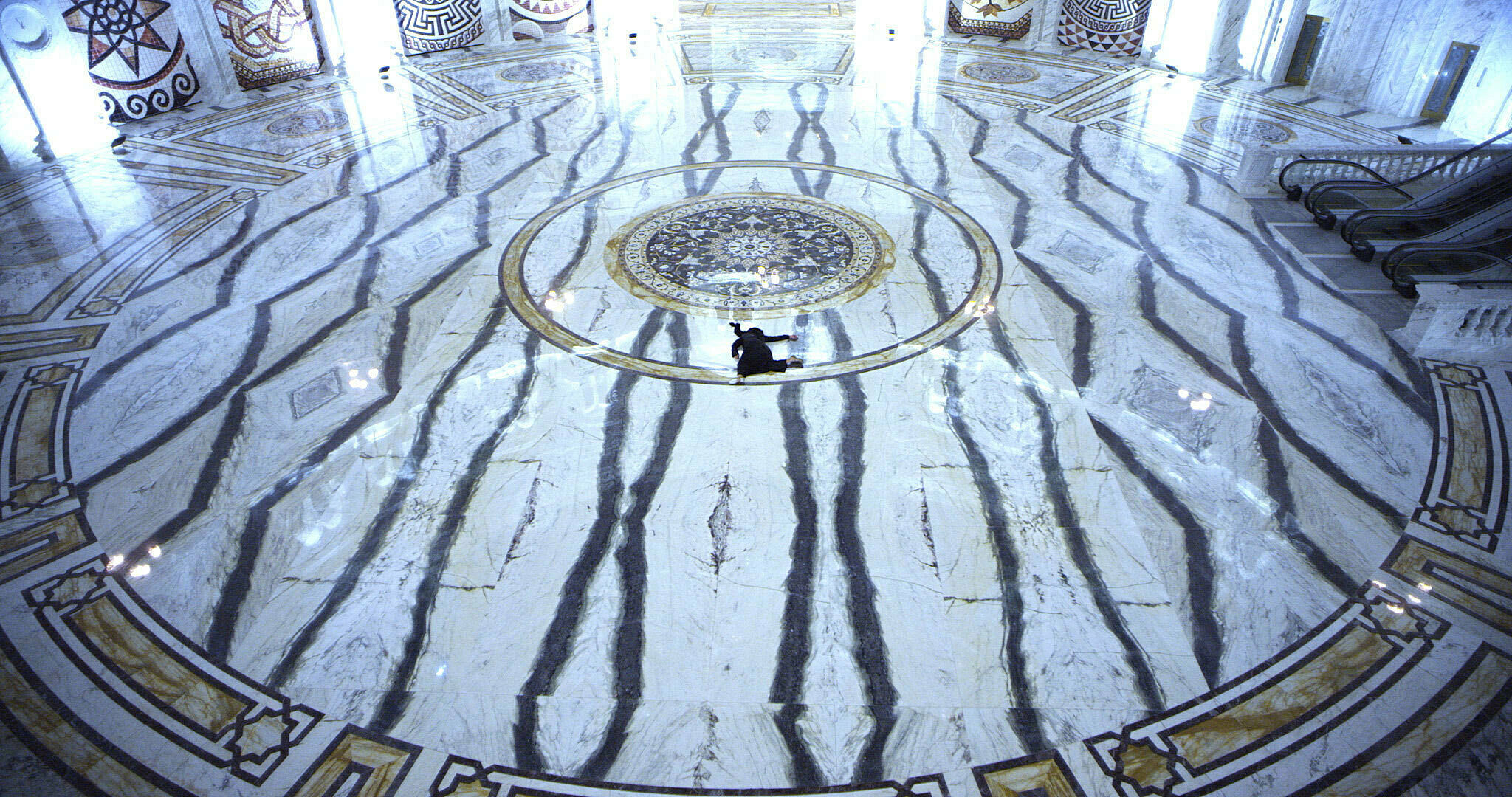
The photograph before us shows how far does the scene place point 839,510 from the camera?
3.29 m

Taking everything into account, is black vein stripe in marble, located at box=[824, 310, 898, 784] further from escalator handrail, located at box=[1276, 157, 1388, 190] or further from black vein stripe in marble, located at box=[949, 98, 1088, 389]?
escalator handrail, located at box=[1276, 157, 1388, 190]

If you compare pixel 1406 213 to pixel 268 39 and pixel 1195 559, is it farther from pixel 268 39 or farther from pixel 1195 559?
pixel 268 39

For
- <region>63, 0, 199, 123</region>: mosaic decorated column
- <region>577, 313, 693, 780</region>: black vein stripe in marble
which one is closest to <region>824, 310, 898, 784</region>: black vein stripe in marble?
<region>577, 313, 693, 780</region>: black vein stripe in marble

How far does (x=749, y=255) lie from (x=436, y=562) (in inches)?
114

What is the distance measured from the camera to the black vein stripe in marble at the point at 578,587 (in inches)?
98.7

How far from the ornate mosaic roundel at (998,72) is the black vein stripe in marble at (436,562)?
24.1ft

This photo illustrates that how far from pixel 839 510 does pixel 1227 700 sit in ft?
4.99

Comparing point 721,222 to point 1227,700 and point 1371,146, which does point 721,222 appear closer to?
point 1227,700

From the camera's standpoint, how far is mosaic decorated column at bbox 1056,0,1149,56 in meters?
9.86

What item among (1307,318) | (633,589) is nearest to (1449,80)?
A: (1307,318)

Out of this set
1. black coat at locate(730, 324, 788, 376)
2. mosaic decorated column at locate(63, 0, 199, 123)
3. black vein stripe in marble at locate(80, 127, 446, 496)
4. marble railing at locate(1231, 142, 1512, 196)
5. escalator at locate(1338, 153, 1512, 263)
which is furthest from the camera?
mosaic decorated column at locate(63, 0, 199, 123)

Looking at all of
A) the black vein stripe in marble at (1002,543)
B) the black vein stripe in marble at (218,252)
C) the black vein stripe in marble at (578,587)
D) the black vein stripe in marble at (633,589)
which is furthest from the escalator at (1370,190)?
Answer: the black vein stripe in marble at (218,252)

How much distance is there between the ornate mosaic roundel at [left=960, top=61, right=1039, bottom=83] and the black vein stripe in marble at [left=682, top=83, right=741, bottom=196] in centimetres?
294

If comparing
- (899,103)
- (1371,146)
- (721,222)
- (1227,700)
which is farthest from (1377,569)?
(899,103)
